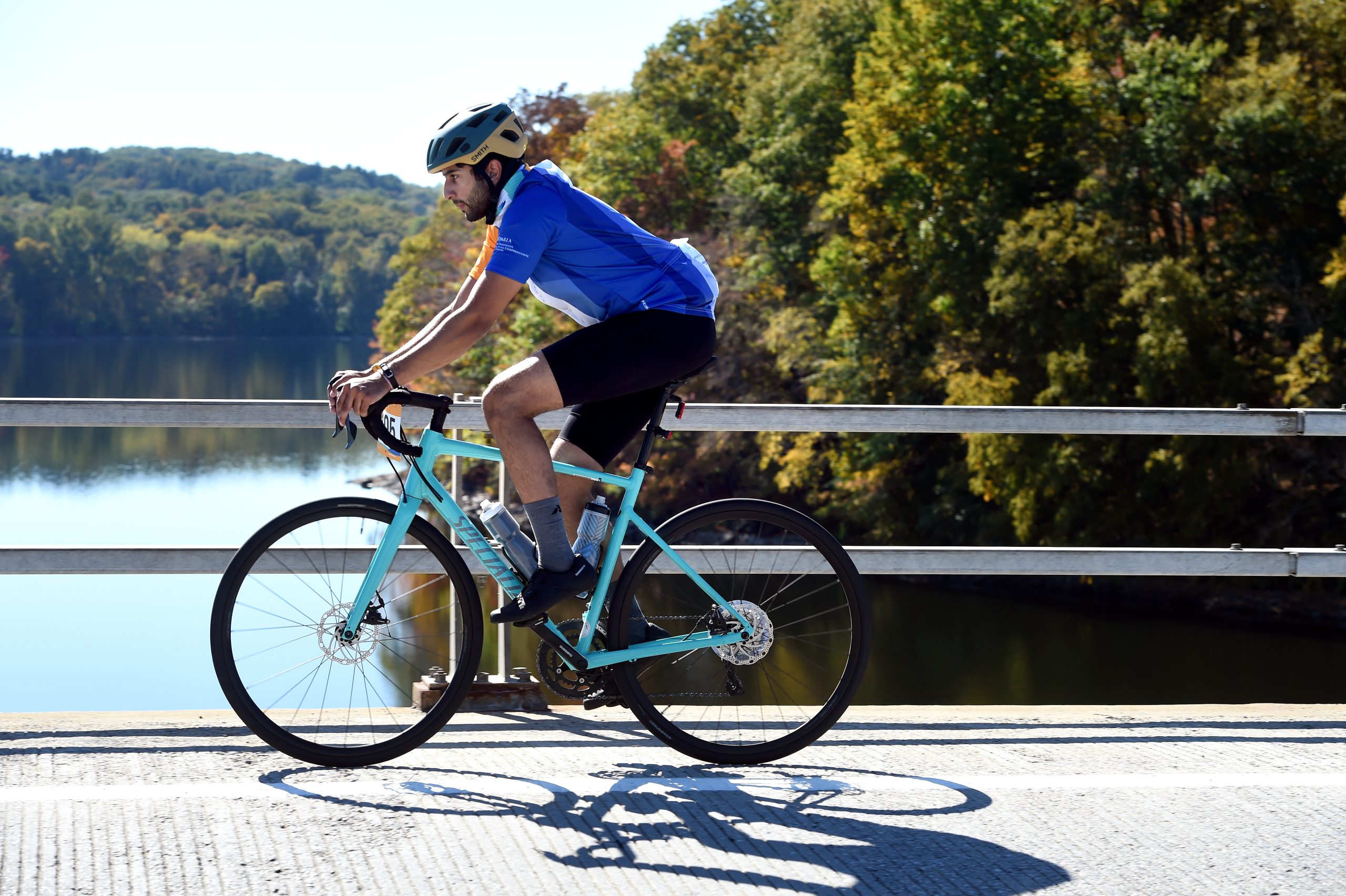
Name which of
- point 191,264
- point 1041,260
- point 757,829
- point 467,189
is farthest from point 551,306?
point 191,264

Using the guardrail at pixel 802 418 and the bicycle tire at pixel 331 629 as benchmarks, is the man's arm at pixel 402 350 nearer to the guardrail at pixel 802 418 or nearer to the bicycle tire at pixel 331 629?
the bicycle tire at pixel 331 629

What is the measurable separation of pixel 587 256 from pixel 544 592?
3.01ft

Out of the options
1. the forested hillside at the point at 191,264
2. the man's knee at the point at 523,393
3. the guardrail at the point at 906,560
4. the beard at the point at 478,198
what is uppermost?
the forested hillside at the point at 191,264

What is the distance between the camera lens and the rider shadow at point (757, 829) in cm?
325

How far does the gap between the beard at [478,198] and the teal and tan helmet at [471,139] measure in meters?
0.06

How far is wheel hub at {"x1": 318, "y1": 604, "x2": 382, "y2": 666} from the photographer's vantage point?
398 centimetres

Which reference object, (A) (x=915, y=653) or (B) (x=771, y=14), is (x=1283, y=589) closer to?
(A) (x=915, y=653)

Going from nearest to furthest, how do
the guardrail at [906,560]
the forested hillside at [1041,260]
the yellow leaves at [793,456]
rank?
the guardrail at [906,560], the forested hillside at [1041,260], the yellow leaves at [793,456]

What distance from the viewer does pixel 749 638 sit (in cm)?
415

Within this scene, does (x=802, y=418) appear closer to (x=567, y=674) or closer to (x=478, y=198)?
(x=567, y=674)

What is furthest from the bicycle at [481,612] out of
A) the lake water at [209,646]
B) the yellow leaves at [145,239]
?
the yellow leaves at [145,239]

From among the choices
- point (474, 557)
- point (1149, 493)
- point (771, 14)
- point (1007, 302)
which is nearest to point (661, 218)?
point (771, 14)

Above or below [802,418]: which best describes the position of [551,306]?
above

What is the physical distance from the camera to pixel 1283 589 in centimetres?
2686
